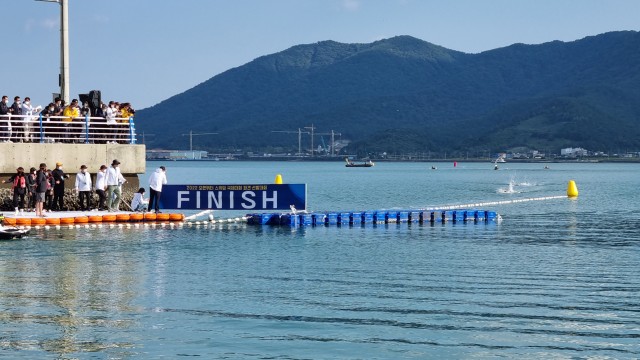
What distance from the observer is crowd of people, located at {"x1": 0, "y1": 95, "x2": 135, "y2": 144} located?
43250mm

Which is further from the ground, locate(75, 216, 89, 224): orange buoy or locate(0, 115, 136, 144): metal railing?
locate(0, 115, 136, 144): metal railing

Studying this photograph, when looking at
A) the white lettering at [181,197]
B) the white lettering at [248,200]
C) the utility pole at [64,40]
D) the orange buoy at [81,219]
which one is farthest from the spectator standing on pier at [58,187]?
the white lettering at [248,200]

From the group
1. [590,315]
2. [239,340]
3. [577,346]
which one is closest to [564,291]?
[590,315]

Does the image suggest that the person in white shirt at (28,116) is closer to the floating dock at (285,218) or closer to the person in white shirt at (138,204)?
the floating dock at (285,218)

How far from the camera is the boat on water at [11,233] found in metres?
35.8

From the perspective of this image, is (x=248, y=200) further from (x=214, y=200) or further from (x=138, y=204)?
(x=138, y=204)

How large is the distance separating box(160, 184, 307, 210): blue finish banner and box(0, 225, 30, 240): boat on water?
784 cm

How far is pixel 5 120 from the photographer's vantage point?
4231 centimetres

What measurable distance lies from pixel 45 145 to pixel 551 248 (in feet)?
68.7

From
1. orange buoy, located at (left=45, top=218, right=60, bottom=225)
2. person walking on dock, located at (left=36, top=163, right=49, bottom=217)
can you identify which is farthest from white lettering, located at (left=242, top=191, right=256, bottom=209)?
person walking on dock, located at (left=36, top=163, right=49, bottom=217)

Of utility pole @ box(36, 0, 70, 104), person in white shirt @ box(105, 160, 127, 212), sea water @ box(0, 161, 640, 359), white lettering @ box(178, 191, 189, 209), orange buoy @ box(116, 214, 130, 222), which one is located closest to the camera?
sea water @ box(0, 161, 640, 359)

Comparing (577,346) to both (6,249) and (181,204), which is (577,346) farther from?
(181,204)

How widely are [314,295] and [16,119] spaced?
79.3 ft

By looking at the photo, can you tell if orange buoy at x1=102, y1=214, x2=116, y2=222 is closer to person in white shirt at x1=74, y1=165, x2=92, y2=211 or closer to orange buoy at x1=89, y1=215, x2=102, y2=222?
orange buoy at x1=89, y1=215, x2=102, y2=222
